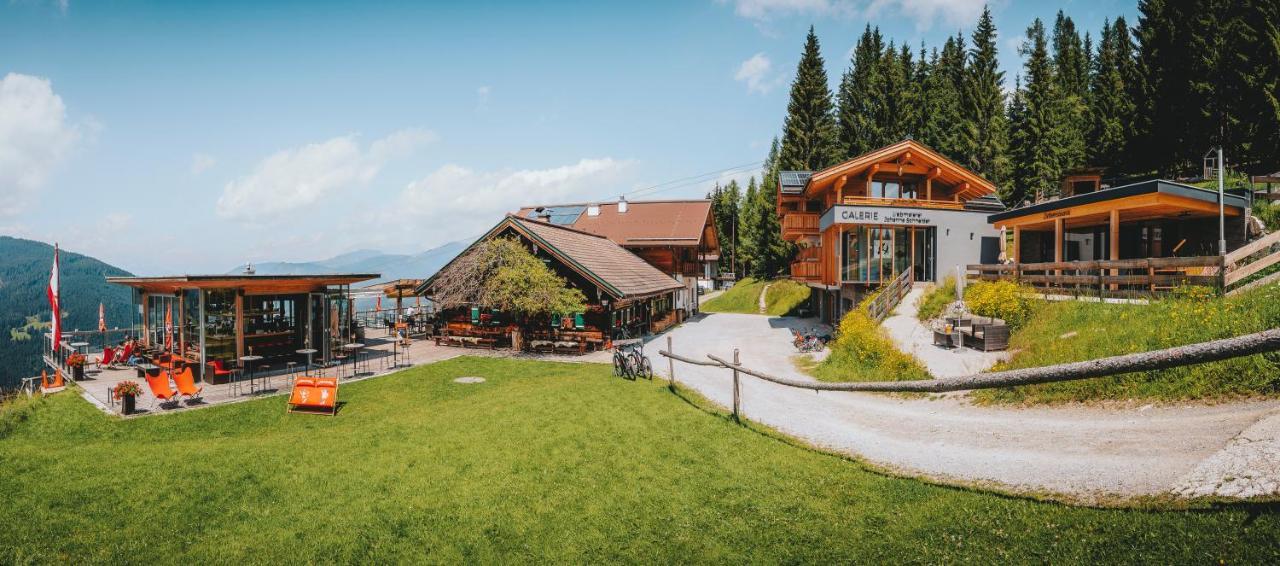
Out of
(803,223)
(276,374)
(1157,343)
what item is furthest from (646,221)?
(1157,343)

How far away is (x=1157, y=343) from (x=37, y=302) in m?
184

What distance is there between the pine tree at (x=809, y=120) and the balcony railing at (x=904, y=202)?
30.9 m

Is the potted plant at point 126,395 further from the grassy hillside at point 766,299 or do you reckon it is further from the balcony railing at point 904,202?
the grassy hillside at point 766,299

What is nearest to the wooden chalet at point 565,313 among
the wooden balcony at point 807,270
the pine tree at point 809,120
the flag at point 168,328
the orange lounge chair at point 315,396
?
the wooden balcony at point 807,270

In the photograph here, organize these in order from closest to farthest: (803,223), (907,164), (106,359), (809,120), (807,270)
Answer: (106,359)
(907,164)
(807,270)
(803,223)
(809,120)

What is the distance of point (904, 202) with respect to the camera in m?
25.0

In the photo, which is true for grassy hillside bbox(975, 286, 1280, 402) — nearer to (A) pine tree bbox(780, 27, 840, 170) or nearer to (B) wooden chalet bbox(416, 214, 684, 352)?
(B) wooden chalet bbox(416, 214, 684, 352)

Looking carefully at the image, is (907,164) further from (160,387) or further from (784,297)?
(160,387)

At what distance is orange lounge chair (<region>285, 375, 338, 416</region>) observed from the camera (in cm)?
1345

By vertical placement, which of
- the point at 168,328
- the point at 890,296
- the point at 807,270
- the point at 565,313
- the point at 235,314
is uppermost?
the point at 807,270

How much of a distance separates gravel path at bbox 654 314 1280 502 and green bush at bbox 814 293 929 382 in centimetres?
179

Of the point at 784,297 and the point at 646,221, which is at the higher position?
the point at 646,221

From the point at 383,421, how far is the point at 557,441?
482 centimetres

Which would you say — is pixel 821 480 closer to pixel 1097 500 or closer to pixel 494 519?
pixel 1097 500
